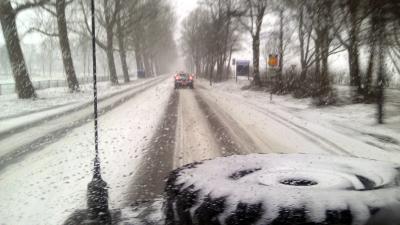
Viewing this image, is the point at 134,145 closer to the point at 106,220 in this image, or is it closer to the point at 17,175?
the point at 17,175

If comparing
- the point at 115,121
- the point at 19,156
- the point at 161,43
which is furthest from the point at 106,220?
the point at 161,43

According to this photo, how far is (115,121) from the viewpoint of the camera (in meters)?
16.8

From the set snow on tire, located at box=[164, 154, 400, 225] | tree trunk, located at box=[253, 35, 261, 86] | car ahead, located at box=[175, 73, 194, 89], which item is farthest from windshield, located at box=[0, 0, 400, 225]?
car ahead, located at box=[175, 73, 194, 89]

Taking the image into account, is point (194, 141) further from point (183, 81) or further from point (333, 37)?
point (183, 81)

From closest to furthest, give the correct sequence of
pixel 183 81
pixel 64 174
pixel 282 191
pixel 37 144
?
pixel 282 191 → pixel 64 174 → pixel 37 144 → pixel 183 81

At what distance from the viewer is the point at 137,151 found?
10898mm

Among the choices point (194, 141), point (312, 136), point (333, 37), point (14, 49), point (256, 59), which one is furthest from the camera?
point (256, 59)

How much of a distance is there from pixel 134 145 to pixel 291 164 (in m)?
7.73

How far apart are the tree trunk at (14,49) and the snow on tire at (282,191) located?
82.4ft

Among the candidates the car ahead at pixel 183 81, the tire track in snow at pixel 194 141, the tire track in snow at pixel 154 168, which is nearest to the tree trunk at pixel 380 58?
the tire track in snow at pixel 194 141

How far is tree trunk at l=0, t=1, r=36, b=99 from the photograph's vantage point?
2695 cm

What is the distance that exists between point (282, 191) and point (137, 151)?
7930 millimetres

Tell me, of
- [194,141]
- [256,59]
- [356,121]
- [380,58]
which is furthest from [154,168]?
[256,59]

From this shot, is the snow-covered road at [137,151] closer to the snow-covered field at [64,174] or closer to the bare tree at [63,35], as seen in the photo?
the snow-covered field at [64,174]
